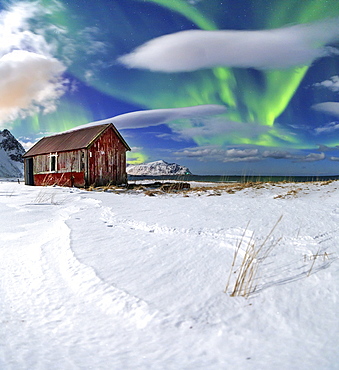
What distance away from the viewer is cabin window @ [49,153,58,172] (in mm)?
17734

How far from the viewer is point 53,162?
18047mm

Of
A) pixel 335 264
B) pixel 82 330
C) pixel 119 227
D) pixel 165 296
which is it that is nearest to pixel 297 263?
pixel 335 264

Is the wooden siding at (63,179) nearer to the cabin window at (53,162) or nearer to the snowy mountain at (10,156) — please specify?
the cabin window at (53,162)

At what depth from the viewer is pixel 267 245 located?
Answer: 9.56 ft

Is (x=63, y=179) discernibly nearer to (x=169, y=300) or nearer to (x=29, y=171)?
(x=29, y=171)

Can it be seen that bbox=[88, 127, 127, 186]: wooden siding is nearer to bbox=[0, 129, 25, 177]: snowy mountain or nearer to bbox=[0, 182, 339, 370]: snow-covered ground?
bbox=[0, 182, 339, 370]: snow-covered ground

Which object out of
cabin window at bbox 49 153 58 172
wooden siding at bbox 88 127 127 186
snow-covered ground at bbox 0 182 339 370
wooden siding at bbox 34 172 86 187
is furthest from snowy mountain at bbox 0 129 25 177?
snow-covered ground at bbox 0 182 339 370

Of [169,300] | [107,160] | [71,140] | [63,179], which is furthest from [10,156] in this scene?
[169,300]

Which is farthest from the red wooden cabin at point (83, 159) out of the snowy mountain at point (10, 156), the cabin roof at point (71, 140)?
the snowy mountain at point (10, 156)

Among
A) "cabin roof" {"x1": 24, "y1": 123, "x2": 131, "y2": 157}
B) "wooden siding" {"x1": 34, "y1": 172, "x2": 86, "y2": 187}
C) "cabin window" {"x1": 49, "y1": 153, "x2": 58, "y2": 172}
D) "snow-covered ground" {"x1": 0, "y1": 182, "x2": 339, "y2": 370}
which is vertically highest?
"cabin roof" {"x1": 24, "y1": 123, "x2": 131, "y2": 157}

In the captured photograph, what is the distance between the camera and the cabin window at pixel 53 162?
1773cm

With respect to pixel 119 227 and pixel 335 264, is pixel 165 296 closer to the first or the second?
pixel 335 264

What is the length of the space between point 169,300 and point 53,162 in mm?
17974

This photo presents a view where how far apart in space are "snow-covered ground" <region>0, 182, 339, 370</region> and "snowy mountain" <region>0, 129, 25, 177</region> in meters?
59.1
